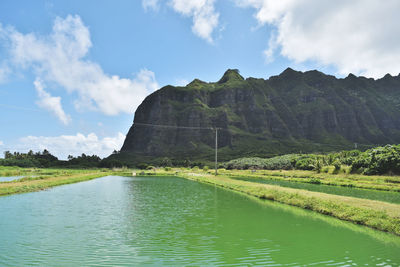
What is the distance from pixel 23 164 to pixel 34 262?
136 m

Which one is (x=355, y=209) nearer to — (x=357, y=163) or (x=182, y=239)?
(x=182, y=239)

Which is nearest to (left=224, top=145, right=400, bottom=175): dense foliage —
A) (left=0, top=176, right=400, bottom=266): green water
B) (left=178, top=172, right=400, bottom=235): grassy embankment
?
(left=178, top=172, right=400, bottom=235): grassy embankment

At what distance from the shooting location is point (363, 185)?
4103 centimetres

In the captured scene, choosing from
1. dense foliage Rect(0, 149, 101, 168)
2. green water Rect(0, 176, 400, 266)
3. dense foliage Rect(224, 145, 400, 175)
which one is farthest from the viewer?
dense foliage Rect(0, 149, 101, 168)

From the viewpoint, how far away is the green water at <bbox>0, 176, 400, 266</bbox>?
11133 millimetres

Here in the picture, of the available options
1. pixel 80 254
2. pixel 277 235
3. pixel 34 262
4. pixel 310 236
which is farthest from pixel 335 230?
pixel 34 262

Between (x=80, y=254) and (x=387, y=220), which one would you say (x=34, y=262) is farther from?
(x=387, y=220)

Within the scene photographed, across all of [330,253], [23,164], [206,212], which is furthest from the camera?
[23,164]

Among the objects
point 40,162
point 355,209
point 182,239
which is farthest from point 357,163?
point 40,162

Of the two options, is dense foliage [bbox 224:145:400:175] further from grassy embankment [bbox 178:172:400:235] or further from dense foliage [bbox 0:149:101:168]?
dense foliage [bbox 0:149:101:168]

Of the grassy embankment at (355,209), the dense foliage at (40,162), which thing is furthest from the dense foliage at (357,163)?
the dense foliage at (40,162)

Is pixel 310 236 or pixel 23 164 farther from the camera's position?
pixel 23 164

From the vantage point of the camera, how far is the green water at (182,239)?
11.1m

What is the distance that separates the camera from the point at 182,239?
13914mm
